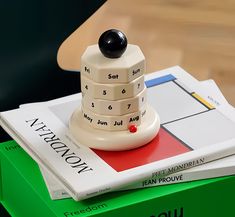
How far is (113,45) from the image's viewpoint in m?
0.87

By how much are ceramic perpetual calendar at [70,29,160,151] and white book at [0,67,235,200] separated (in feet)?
0.06

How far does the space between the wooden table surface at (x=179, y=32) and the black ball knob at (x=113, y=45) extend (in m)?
0.63

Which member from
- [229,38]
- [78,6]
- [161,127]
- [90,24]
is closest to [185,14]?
[229,38]

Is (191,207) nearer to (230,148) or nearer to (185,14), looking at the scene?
(230,148)

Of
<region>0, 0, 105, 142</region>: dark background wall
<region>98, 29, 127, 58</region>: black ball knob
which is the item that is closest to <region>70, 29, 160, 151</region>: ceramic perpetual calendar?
<region>98, 29, 127, 58</region>: black ball knob

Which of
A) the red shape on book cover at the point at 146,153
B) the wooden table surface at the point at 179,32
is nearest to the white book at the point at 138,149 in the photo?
the red shape on book cover at the point at 146,153

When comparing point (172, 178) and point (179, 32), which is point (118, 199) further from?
point (179, 32)

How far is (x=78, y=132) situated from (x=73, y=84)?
1.14 feet

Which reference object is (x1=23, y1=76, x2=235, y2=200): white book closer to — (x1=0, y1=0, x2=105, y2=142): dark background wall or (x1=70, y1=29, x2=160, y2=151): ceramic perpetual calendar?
(x1=70, y1=29, x2=160, y2=151): ceramic perpetual calendar

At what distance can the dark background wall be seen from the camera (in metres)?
1.15

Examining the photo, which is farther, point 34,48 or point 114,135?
point 34,48

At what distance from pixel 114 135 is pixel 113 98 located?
51mm

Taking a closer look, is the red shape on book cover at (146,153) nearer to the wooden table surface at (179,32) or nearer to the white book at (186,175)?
the white book at (186,175)

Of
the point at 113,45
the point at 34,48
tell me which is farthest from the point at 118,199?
the point at 34,48
